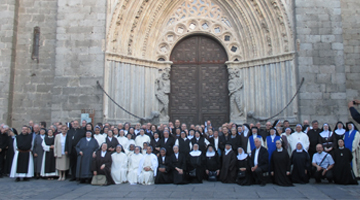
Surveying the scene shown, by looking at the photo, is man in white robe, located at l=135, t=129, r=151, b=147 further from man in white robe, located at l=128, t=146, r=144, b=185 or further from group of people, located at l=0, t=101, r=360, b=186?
man in white robe, located at l=128, t=146, r=144, b=185

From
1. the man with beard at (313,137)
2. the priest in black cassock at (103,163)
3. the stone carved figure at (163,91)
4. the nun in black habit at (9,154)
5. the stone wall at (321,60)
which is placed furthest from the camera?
the stone carved figure at (163,91)

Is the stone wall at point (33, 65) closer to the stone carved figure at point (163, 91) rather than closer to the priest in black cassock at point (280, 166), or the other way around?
the stone carved figure at point (163, 91)

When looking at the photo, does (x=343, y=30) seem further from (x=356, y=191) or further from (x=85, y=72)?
(x=85, y=72)

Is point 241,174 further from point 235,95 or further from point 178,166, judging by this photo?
point 235,95

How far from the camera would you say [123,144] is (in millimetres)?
9109

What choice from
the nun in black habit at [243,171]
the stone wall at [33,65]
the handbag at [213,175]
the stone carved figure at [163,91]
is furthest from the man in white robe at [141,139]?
the stone wall at [33,65]

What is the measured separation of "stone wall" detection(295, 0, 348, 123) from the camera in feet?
33.8

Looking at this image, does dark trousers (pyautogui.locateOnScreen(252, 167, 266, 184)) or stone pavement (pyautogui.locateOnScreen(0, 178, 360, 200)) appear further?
dark trousers (pyautogui.locateOnScreen(252, 167, 266, 184))

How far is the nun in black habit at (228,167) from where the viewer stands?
820cm

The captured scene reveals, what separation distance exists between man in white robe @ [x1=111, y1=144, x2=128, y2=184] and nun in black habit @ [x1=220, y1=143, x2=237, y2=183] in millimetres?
2431

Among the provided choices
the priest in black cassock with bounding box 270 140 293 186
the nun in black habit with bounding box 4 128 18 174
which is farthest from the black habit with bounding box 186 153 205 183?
the nun in black habit with bounding box 4 128 18 174

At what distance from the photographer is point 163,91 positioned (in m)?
12.0

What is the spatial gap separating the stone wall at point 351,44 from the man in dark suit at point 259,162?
4732 mm

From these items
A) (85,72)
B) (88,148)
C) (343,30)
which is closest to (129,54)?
(85,72)
